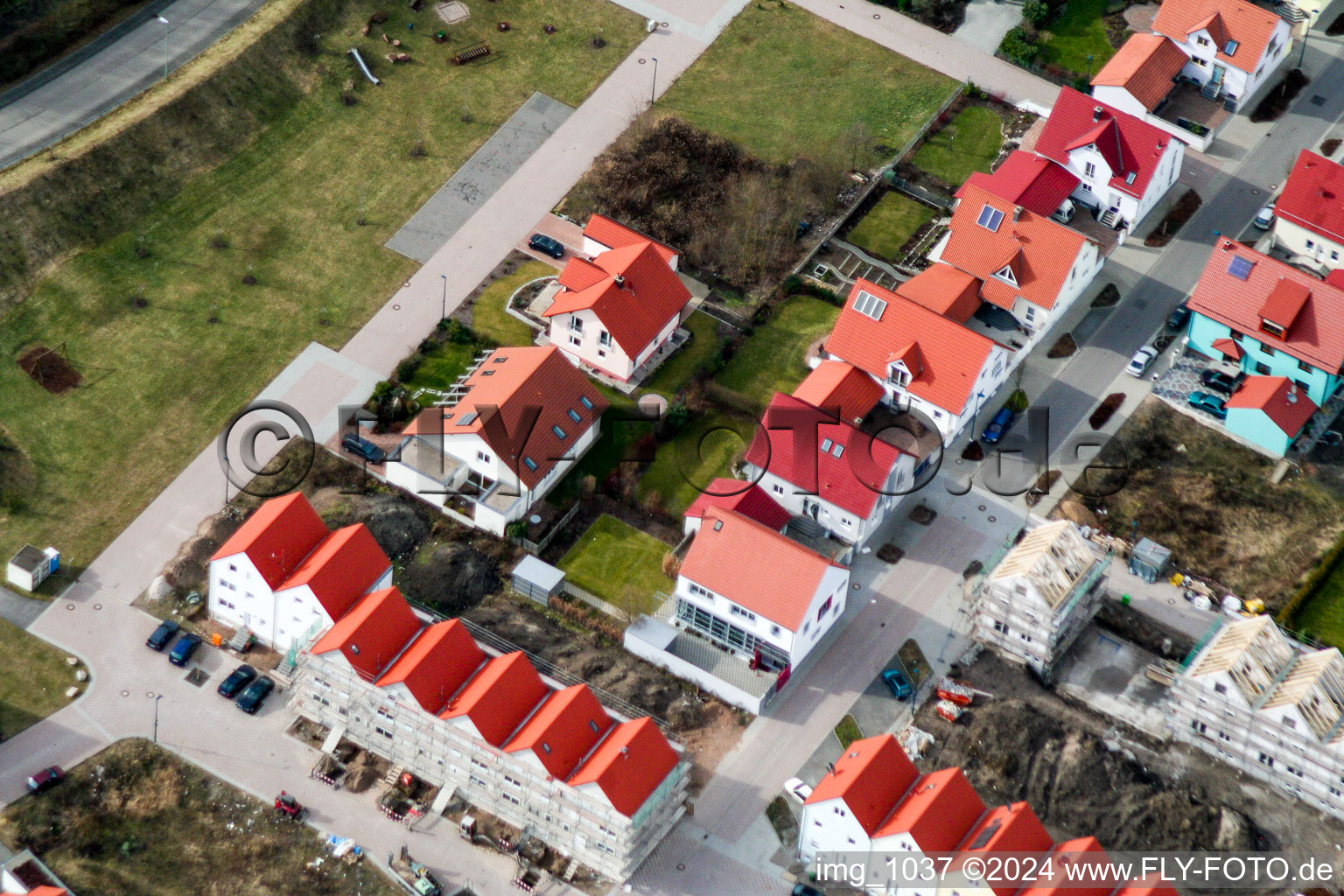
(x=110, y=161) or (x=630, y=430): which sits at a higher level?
(x=110, y=161)

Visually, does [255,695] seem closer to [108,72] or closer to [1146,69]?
[108,72]

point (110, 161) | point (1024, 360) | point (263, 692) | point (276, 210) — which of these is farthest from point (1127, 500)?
point (110, 161)

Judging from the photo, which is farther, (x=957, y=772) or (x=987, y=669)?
(x=987, y=669)

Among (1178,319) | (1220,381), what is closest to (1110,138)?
(1178,319)

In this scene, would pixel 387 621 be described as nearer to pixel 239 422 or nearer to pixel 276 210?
pixel 239 422

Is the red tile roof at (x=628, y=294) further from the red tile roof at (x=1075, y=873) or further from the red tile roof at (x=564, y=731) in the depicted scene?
the red tile roof at (x=1075, y=873)

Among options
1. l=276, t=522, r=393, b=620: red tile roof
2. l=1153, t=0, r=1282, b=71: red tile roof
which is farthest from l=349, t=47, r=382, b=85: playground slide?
l=1153, t=0, r=1282, b=71: red tile roof

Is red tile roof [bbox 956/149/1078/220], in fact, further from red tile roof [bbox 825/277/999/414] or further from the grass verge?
the grass verge
